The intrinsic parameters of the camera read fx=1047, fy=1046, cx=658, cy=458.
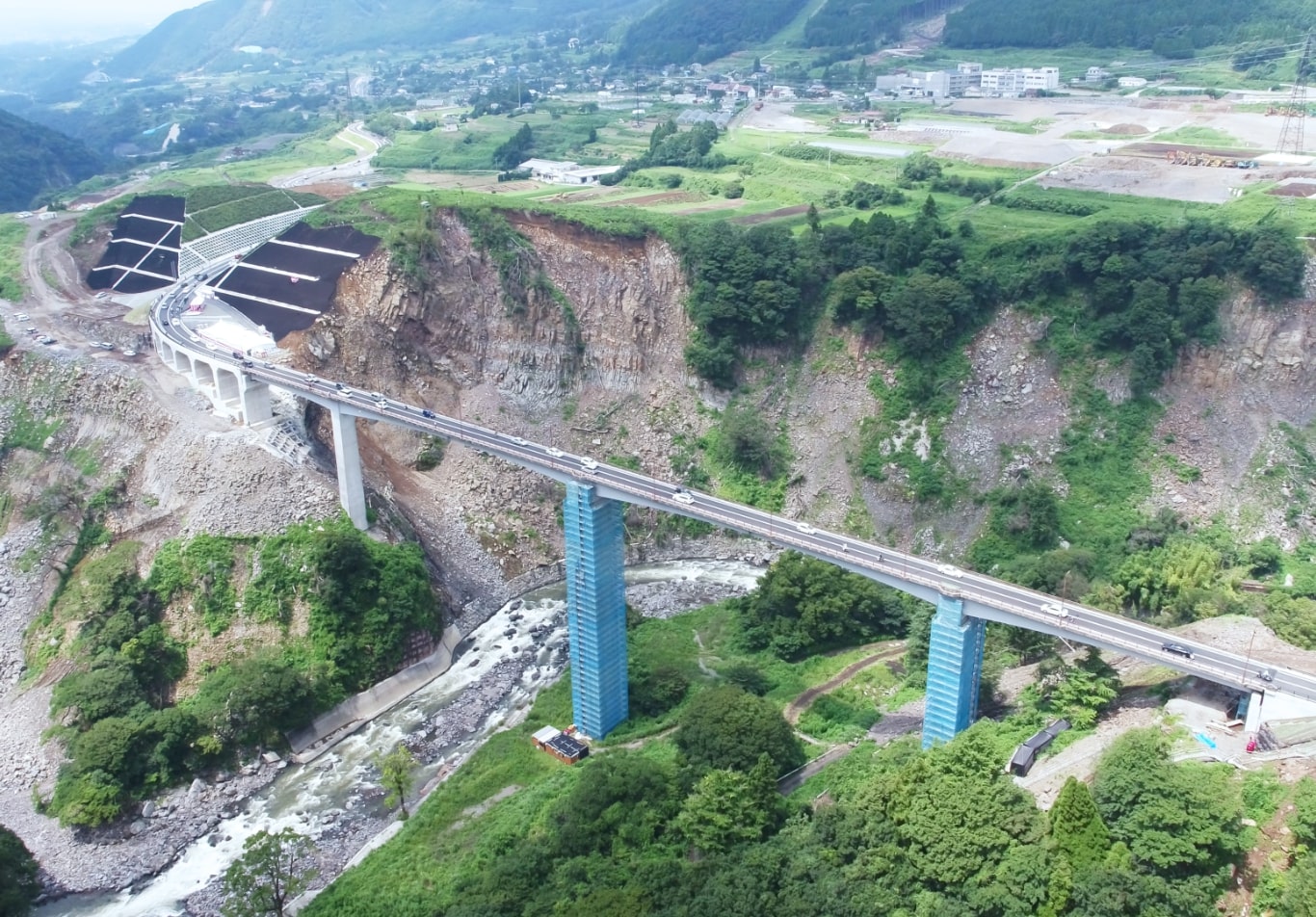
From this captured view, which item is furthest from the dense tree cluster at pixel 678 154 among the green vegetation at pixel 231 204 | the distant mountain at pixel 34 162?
the distant mountain at pixel 34 162

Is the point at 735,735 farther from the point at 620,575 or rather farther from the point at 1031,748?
the point at 1031,748

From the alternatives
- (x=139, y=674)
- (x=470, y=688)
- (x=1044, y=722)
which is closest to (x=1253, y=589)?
(x=1044, y=722)

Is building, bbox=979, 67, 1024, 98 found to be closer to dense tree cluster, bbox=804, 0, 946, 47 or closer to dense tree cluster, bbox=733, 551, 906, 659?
dense tree cluster, bbox=804, 0, 946, 47

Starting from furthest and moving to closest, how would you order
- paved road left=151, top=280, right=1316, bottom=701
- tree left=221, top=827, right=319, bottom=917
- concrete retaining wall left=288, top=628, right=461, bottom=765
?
concrete retaining wall left=288, top=628, right=461, bottom=765 → tree left=221, top=827, right=319, bottom=917 → paved road left=151, top=280, right=1316, bottom=701

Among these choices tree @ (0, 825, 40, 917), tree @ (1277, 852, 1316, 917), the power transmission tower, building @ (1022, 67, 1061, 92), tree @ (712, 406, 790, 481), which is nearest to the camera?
tree @ (1277, 852, 1316, 917)

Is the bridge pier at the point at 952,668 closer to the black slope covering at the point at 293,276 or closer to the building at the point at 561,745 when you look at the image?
the building at the point at 561,745

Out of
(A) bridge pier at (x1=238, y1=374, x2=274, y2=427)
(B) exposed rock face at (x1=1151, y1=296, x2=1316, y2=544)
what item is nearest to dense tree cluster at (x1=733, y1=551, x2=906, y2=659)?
(B) exposed rock face at (x1=1151, y1=296, x2=1316, y2=544)

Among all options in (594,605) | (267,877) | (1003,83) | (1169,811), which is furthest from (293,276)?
(1003,83)
